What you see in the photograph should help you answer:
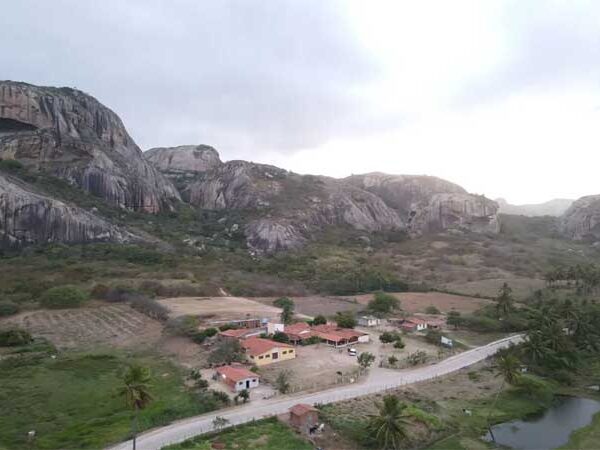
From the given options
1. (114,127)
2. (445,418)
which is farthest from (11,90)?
(445,418)

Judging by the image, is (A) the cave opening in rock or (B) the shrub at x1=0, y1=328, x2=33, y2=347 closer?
(B) the shrub at x1=0, y1=328, x2=33, y2=347

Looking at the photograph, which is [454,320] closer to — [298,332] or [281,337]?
[298,332]

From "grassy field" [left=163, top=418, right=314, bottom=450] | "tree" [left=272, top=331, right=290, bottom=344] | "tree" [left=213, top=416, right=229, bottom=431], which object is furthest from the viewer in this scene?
"tree" [left=272, top=331, right=290, bottom=344]

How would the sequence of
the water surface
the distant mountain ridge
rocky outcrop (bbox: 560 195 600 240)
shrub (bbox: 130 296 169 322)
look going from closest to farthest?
1. the water surface
2. shrub (bbox: 130 296 169 322)
3. the distant mountain ridge
4. rocky outcrop (bbox: 560 195 600 240)

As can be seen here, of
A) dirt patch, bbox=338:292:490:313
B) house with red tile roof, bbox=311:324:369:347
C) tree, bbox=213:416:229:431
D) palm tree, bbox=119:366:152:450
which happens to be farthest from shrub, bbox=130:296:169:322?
palm tree, bbox=119:366:152:450

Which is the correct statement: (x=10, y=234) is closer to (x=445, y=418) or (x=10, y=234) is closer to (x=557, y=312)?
(x=445, y=418)

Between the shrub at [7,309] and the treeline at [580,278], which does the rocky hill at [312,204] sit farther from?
the shrub at [7,309]

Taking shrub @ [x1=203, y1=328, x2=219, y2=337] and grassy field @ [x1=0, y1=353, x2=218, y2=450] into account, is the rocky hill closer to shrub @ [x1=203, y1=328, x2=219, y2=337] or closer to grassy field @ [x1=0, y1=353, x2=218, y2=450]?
shrub @ [x1=203, y1=328, x2=219, y2=337]

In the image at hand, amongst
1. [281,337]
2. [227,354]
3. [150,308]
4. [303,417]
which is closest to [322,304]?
[281,337]
